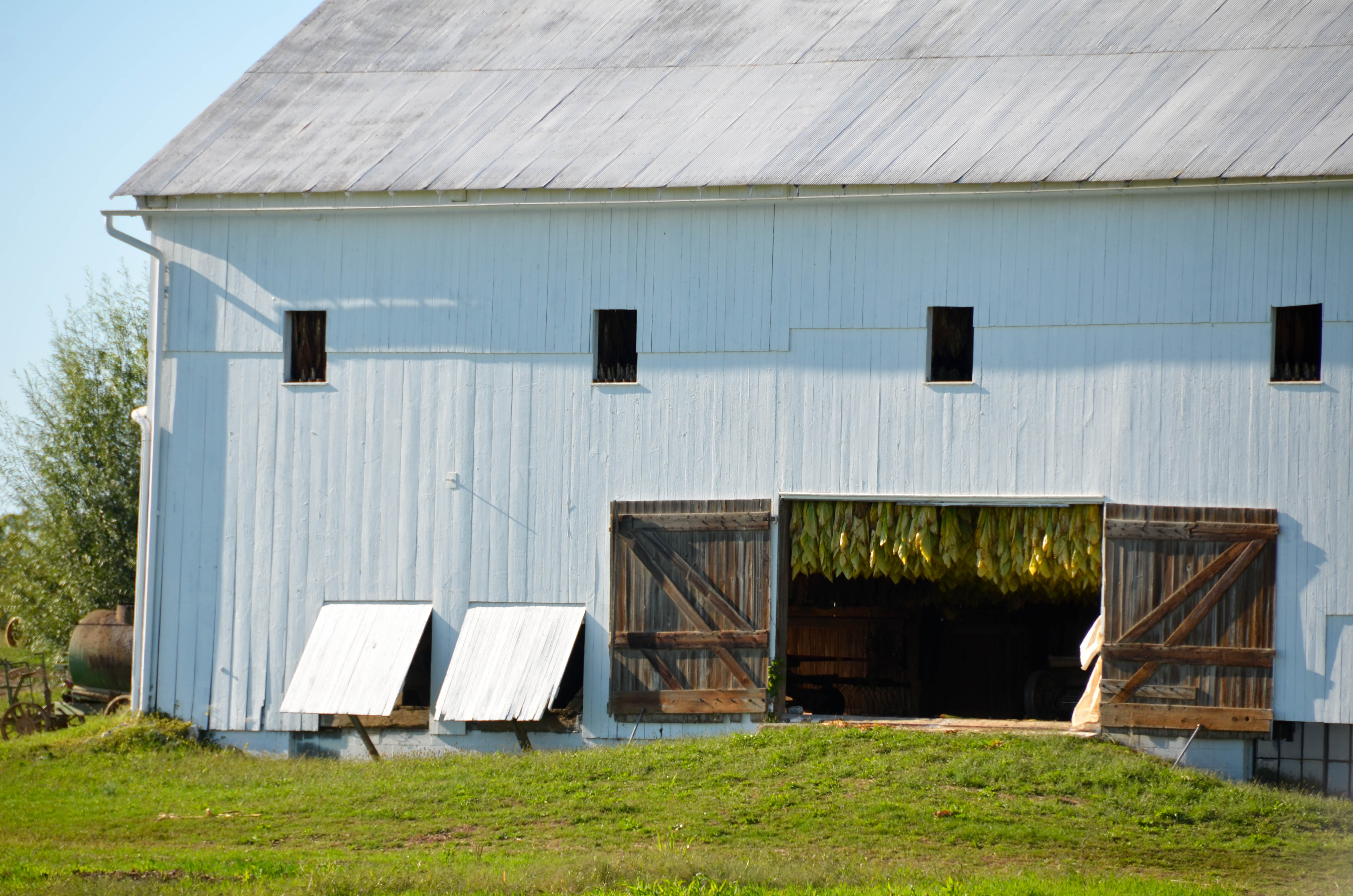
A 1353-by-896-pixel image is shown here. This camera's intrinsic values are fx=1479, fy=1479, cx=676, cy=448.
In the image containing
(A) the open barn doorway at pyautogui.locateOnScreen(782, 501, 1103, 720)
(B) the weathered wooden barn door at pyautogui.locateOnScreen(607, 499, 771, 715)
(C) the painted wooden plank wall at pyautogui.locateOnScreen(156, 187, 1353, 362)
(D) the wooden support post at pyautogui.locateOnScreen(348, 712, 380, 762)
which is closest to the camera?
(C) the painted wooden plank wall at pyautogui.locateOnScreen(156, 187, 1353, 362)

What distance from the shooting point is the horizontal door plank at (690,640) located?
15.9 m

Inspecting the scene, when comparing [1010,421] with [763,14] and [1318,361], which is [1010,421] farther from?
[763,14]

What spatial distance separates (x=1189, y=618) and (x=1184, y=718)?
3.31 feet

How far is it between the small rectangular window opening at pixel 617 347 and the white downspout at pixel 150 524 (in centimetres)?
531

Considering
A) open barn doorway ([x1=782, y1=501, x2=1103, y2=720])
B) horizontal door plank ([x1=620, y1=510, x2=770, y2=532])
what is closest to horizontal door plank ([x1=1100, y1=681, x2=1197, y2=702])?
open barn doorway ([x1=782, y1=501, x2=1103, y2=720])

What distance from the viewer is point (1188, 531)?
49.5ft

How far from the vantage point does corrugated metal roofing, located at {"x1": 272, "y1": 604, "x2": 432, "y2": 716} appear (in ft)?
53.2

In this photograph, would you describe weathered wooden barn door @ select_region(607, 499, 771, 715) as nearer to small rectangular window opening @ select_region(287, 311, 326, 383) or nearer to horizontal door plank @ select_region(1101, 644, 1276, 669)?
horizontal door plank @ select_region(1101, 644, 1276, 669)

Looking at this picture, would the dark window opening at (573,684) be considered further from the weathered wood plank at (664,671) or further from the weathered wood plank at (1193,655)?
the weathered wood plank at (1193,655)

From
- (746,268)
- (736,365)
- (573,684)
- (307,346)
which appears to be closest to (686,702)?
(573,684)

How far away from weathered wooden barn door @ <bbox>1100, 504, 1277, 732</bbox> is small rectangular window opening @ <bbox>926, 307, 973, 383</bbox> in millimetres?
2240

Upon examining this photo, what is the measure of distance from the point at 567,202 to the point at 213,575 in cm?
597

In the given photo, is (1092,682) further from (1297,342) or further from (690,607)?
(690,607)

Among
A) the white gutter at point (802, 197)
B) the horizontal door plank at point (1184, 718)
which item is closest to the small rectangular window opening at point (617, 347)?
the white gutter at point (802, 197)
